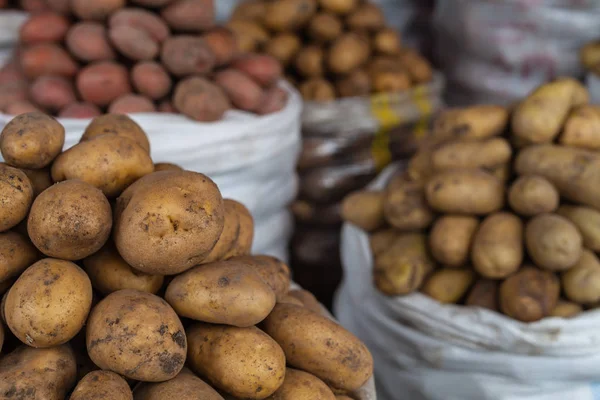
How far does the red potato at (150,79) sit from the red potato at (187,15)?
13 centimetres

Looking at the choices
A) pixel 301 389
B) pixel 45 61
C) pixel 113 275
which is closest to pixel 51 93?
pixel 45 61

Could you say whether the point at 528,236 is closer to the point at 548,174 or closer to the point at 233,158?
the point at 548,174

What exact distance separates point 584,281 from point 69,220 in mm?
969

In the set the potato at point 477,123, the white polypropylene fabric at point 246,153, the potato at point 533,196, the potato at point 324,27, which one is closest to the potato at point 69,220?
the white polypropylene fabric at point 246,153

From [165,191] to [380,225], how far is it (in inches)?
34.2

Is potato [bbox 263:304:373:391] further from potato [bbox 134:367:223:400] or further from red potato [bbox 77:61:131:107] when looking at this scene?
red potato [bbox 77:61:131:107]

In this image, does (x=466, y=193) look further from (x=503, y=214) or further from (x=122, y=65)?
(x=122, y=65)

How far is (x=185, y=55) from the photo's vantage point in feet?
4.76

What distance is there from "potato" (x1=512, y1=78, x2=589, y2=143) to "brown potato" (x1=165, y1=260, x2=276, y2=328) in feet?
2.87

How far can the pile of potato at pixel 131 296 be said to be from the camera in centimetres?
70

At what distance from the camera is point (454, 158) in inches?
56.2

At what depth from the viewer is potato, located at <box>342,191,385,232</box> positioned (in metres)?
1.50

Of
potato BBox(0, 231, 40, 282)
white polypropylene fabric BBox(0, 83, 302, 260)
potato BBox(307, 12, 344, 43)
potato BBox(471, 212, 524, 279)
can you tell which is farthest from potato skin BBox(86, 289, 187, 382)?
potato BBox(307, 12, 344, 43)

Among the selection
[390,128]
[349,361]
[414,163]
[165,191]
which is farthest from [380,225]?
[165,191]
